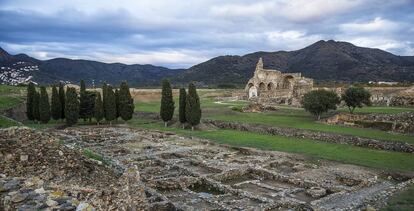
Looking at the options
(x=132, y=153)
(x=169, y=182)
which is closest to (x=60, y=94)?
(x=132, y=153)

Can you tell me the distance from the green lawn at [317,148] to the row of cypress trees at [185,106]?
2.07m

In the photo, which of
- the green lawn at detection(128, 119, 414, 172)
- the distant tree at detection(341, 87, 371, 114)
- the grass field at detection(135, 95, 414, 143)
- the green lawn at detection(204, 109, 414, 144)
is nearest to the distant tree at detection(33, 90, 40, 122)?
the grass field at detection(135, 95, 414, 143)

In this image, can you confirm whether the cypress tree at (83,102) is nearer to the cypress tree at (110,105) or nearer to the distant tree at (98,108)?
the distant tree at (98,108)

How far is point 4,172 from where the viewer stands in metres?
16.6

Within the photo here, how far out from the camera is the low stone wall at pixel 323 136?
31.5 m

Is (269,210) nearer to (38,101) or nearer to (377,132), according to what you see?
(377,132)

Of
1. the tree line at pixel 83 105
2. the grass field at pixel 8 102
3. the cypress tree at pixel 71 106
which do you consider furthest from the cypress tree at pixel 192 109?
the grass field at pixel 8 102

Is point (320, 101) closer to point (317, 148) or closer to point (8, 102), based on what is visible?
point (317, 148)

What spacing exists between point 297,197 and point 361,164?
873 cm

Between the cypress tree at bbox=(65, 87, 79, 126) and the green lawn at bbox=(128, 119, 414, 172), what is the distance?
1258 cm

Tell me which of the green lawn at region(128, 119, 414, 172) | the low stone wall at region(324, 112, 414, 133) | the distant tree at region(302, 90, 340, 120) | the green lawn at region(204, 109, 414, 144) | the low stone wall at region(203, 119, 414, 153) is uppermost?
the distant tree at region(302, 90, 340, 120)

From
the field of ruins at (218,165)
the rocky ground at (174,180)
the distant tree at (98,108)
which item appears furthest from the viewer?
the distant tree at (98,108)

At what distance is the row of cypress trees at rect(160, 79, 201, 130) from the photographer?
1778 inches

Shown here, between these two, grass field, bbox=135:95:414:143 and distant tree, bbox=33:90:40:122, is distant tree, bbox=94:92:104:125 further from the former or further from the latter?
grass field, bbox=135:95:414:143
